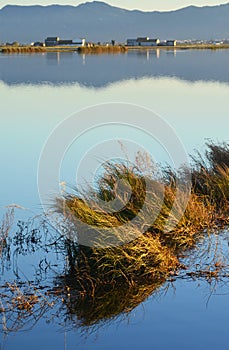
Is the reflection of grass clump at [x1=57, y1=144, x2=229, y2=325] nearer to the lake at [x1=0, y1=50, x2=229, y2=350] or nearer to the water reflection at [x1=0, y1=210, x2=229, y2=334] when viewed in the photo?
the water reflection at [x1=0, y1=210, x2=229, y2=334]

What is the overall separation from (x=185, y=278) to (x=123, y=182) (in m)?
2.10

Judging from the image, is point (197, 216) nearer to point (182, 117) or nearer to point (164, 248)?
point (164, 248)

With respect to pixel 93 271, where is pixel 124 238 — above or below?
above

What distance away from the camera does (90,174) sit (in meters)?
13.0

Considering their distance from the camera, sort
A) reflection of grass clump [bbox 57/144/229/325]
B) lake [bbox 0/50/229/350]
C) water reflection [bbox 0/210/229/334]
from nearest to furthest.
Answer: lake [bbox 0/50/229/350] < water reflection [bbox 0/210/229/334] < reflection of grass clump [bbox 57/144/229/325]

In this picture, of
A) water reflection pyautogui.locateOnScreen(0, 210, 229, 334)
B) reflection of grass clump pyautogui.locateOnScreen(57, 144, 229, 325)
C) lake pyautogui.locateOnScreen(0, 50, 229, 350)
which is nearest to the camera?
lake pyautogui.locateOnScreen(0, 50, 229, 350)

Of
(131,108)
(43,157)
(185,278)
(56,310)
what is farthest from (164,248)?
(131,108)

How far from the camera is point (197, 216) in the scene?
31.7ft

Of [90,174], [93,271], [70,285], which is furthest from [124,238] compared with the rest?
[90,174]

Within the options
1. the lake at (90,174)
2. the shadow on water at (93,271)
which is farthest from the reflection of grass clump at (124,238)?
the lake at (90,174)

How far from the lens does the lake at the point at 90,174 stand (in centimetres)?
702

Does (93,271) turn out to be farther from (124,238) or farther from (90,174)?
(90,174)

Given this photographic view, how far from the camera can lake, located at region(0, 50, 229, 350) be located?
7020mm

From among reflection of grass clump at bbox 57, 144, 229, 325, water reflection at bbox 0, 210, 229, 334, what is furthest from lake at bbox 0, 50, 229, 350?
reflection of grass clump at bbox 57, 144, 229, 325
